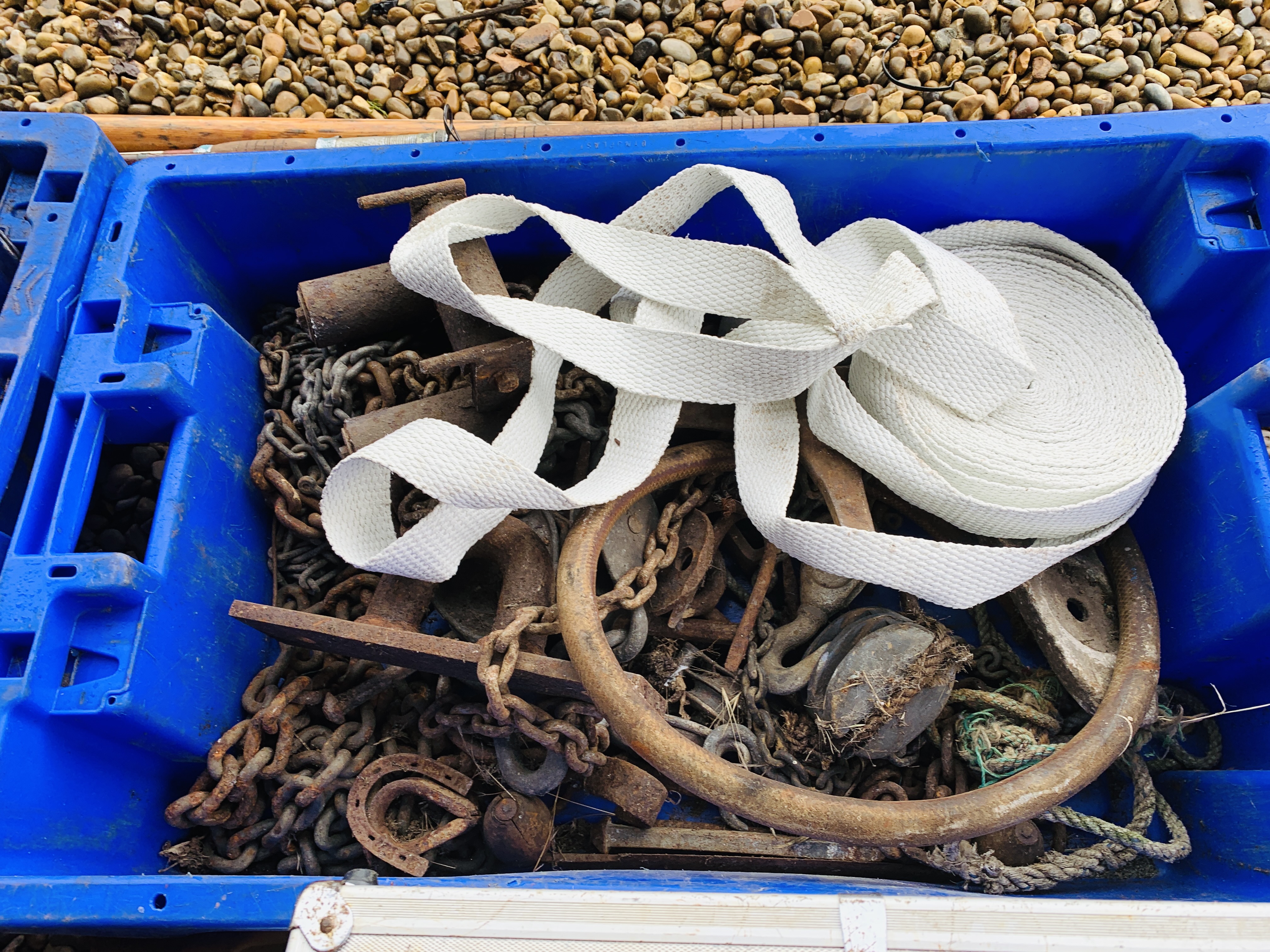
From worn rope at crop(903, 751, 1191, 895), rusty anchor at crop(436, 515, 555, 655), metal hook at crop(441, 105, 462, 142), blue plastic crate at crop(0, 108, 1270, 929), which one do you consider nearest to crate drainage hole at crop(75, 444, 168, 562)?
blue plastic crate at crop(0, 108, 1270, 929)

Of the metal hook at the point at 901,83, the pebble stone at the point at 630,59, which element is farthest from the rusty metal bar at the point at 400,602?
the metal hook at the point at 901,83

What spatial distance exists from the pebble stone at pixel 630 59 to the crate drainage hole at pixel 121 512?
141cm

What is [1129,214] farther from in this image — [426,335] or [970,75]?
[426,335]

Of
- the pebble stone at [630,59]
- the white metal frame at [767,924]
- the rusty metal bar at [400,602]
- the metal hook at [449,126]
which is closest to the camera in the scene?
the white metal frame at [767,924]

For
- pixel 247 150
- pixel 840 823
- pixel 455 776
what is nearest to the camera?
pixel 840 823

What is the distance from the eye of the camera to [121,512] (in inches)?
74.2

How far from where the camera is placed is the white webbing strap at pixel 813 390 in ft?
5.51

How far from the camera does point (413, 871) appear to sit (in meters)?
1.60

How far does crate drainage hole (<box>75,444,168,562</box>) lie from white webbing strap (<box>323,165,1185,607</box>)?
0.49 meters

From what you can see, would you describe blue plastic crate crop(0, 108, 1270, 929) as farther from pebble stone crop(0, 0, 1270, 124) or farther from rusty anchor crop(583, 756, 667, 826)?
pebble stone crop(0, 0, 1270, 124)

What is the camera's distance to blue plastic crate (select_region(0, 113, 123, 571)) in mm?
1792

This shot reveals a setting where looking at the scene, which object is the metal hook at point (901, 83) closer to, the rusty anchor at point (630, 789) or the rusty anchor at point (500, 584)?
the rusty anchor at point (500, 584)

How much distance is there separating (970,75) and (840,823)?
246 centimetres

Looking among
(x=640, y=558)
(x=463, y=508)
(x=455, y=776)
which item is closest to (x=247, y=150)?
(x=463, y=508)
